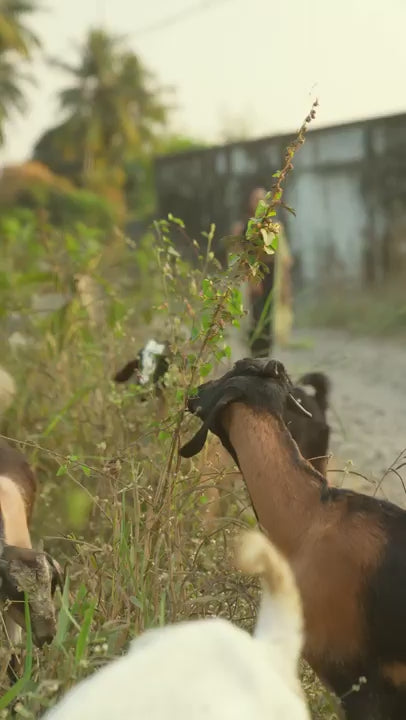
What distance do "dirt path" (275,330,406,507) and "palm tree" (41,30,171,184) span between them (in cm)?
3548

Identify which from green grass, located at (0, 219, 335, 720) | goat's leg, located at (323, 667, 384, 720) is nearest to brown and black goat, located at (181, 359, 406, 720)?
goat's leg, located at (323, 667, 384, 720)

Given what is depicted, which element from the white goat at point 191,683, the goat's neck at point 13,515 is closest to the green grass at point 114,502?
the goat's neck at point 13,515

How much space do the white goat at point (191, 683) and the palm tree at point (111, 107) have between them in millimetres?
45281

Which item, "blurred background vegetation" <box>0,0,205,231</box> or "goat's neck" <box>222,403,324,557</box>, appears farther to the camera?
"blurred background vegetation" <box>0,0,205,231</box>

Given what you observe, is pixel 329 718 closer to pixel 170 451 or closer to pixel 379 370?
pixel 170 451

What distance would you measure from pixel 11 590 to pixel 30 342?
3881mm

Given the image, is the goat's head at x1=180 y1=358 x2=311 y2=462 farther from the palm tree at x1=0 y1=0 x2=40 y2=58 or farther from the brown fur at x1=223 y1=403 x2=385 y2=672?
the palm tree at x1=0 y1=0 x2=40 y2=58

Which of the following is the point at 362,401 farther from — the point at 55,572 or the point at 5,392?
the point at 55,572

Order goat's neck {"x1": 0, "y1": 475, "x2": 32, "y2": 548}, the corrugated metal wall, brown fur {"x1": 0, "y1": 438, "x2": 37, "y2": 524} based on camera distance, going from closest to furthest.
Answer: goat's neck {"x1": 0, "y1": 475, "x2": 32, "y2": 548}
brown fur {"x1": 0, "y1": 438, "x2": 37, "y2": 524}
the corrugated metal wall

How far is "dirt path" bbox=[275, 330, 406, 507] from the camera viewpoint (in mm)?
5191

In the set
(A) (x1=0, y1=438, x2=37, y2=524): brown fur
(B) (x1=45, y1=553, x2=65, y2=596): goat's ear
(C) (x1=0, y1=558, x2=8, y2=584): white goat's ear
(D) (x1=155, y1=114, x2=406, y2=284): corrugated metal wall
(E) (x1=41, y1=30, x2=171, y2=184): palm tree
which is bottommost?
(B) (x1=45, y1=553, x2=65, y2=596): goat's ear

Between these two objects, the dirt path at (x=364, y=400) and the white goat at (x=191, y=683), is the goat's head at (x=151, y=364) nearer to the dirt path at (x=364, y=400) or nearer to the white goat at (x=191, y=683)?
the dirt path at (x=364, y=400)

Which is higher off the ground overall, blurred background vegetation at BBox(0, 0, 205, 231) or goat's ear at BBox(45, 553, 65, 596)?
blurred background vegetation at BBox(0, 0, 205, 231)

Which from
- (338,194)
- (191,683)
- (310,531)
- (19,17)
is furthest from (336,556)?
(19,17)
